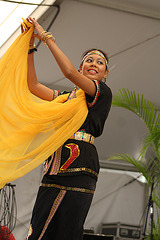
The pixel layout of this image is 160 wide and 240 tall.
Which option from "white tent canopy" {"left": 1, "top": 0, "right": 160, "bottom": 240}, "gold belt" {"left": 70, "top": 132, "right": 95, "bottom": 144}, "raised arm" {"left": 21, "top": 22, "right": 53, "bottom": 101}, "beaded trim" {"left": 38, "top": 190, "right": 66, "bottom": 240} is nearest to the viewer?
"beaded trim" {"left": 38, "top": 190, "right": 66, "bottom": 240}

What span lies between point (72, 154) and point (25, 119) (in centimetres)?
30

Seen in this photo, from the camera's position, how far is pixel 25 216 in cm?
700

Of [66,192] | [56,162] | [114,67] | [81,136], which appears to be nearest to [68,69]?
[81,136]

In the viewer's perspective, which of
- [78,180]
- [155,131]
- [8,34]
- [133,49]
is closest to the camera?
[78,180]

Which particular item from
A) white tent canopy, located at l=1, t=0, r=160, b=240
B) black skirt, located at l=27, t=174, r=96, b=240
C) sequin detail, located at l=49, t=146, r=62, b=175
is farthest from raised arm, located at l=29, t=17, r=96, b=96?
white tent canopy, located at l=1, t=0, r=160, b=240

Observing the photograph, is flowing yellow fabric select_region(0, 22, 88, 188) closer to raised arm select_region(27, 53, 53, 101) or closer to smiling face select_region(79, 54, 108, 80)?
raised arm select_region(27, 53, 53, 101)

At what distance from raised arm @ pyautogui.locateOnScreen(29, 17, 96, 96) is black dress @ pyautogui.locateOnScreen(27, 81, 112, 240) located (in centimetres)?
18

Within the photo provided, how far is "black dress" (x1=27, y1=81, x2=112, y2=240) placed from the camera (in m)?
1.81

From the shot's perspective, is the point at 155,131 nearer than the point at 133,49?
Yes

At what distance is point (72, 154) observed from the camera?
75.0 inches

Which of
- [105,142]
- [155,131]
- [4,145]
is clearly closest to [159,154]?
[155,131]

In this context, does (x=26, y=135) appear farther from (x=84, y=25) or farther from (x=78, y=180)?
(x=84, y=25)

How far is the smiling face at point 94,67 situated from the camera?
→ 220 centimetres

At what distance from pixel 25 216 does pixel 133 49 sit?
135 inches
